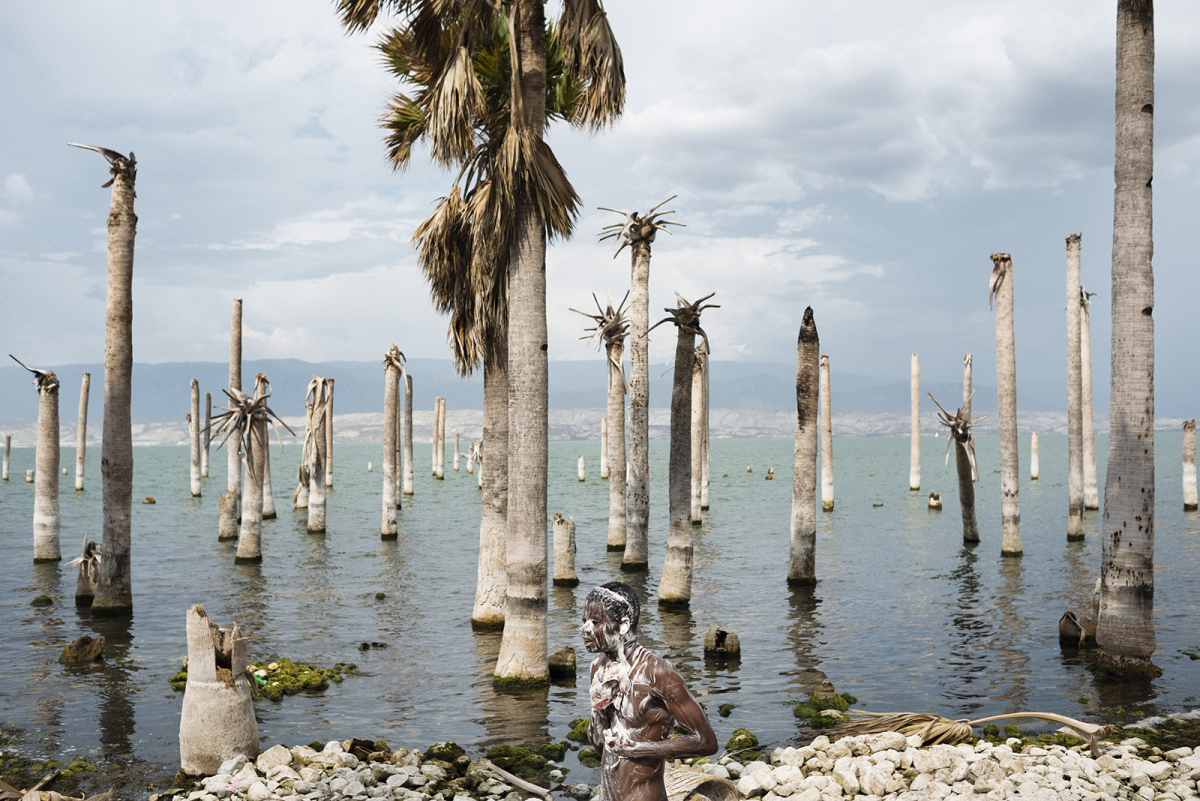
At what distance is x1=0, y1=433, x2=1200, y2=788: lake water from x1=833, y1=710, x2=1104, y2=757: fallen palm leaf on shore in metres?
0.62

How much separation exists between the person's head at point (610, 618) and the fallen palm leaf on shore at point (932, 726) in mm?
5661

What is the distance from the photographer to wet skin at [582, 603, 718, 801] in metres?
4.18

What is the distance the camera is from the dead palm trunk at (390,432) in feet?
90.2

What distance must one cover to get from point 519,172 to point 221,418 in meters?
14.3

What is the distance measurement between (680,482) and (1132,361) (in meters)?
7.09

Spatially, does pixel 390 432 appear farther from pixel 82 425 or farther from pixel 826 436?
pixel 82 425

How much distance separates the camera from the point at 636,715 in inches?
167

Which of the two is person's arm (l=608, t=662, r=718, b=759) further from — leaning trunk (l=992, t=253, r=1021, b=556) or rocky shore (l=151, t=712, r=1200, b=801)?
leaning trunk (l=992, t=253, r=1021, b=556)

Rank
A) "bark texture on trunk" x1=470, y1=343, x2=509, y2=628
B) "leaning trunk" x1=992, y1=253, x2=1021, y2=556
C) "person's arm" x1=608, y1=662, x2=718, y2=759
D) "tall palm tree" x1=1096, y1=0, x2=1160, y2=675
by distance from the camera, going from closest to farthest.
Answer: "person's arm" x1=608, y1=662, x2=718, y2=759
"tall palm tree" x1=1096, y1=0, x2=1160, y2=675
"bark texture on trunk" x1=470, y1=343, x2=509, y2=628
"leaning trunk" x1=992, y1=253, x2=1021, y2=556

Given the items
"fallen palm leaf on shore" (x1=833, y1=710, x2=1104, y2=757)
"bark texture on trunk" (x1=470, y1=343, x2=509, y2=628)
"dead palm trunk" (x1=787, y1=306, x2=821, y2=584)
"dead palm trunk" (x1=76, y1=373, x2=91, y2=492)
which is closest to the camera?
"fallen palm leaf on shore" (x1=833, y1=710, x2=1104, y2=757)

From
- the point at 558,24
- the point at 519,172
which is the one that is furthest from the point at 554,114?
the point at 519,172

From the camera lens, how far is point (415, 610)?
18062mm

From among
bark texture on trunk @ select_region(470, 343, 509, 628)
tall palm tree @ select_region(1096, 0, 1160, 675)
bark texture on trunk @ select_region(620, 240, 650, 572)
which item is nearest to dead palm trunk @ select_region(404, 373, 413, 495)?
bark texture on trunk @ select_region(620, 240, 650, 572)

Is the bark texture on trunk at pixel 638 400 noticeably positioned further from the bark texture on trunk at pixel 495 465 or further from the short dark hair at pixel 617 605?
the short dark hair at pixel 617 605
